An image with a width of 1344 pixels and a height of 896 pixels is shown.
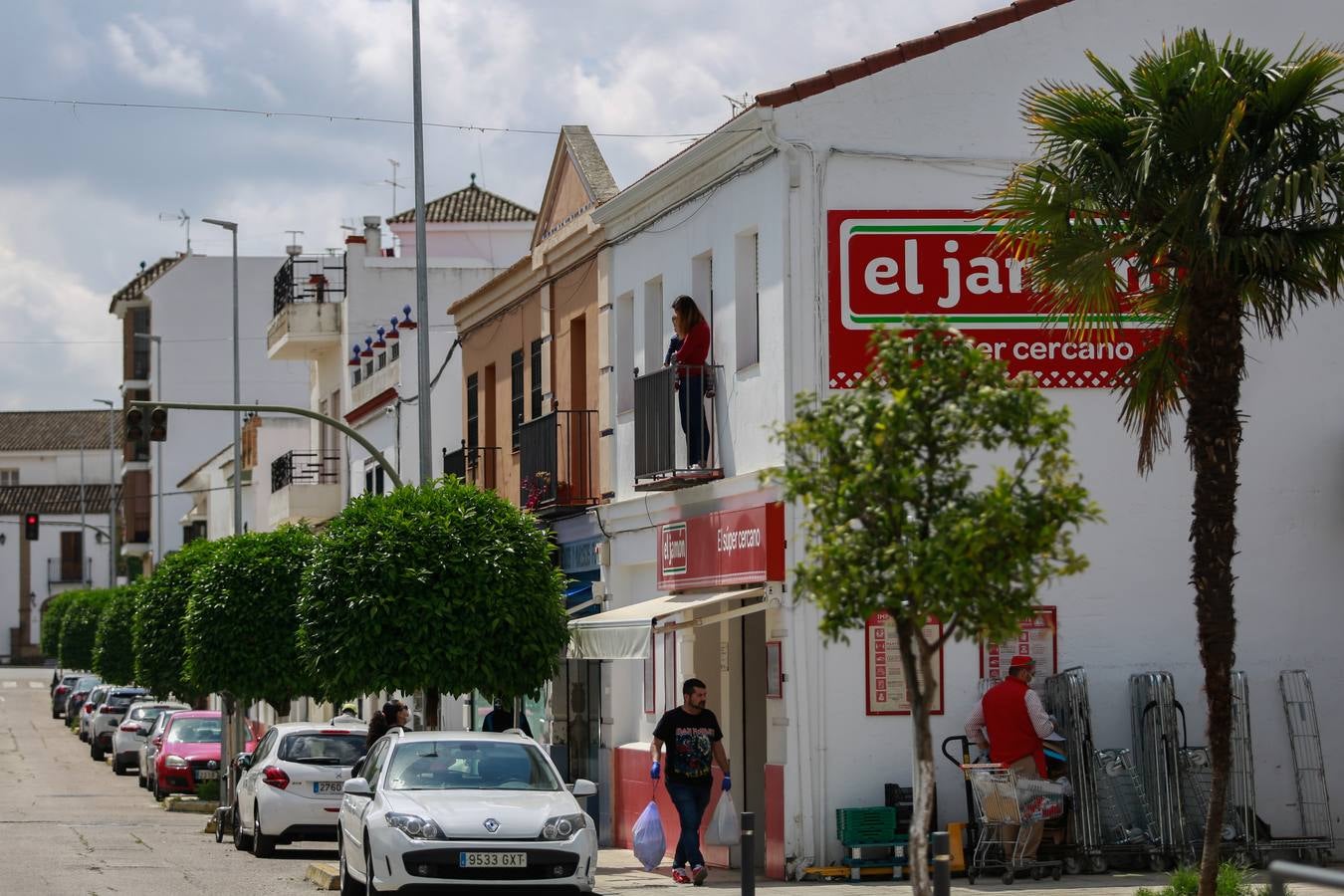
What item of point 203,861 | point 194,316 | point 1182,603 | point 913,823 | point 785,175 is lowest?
point 203,861

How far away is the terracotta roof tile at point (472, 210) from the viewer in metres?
48.6

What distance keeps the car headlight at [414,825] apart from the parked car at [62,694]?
2335 inches

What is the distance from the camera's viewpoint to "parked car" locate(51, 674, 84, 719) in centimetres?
7275

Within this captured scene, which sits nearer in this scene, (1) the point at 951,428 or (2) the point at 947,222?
(1) the point at 951,428

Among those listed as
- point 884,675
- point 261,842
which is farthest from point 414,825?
point 261,842

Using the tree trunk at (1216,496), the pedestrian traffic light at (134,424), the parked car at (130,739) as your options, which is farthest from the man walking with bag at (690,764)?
the parked car at (130,739)

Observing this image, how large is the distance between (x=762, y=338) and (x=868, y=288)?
3.93 ft

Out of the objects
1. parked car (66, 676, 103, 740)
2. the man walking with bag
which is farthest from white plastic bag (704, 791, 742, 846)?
parked car (66, 676, 103, 740)

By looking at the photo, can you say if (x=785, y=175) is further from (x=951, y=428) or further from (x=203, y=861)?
(x=203, y=861)

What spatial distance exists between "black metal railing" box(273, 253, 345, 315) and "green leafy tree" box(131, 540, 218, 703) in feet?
30.7

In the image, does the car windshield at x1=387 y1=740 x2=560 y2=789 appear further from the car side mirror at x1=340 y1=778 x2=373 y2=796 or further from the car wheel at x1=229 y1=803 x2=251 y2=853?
the car wheel at x1=229 y1=803 x2=251 y2=853

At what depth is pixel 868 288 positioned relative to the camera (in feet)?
60.8

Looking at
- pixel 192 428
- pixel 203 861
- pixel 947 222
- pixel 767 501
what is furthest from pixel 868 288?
pixel 192 428

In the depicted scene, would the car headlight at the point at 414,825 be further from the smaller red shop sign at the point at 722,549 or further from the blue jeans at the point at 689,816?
the smaller red shop sign at the point at 722,549
